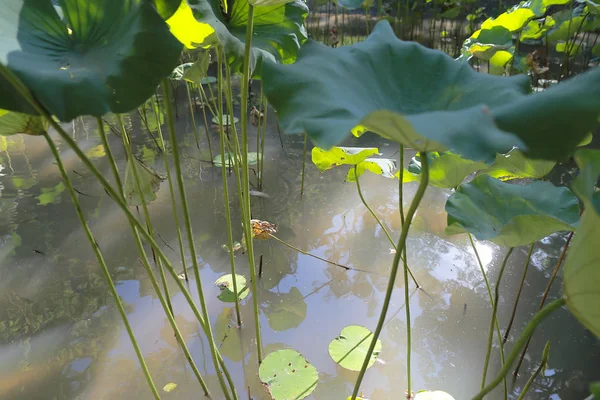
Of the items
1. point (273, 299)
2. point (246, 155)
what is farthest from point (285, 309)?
point (246, 155)

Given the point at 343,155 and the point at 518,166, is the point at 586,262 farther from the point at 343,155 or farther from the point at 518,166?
the point at 343,155

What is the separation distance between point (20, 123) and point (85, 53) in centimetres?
20

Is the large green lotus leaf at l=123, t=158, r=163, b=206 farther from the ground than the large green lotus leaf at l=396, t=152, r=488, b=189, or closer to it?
closer to it

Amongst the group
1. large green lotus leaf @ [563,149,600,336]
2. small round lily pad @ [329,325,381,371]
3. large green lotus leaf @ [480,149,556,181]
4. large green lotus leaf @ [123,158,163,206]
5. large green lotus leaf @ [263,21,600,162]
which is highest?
large green lotus leaf @ [263,21,600,162]

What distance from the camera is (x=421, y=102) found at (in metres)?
0.59

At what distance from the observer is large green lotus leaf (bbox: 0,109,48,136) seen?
0.67m

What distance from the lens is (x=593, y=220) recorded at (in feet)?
1.35

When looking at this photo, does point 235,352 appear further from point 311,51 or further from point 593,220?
point 593,220

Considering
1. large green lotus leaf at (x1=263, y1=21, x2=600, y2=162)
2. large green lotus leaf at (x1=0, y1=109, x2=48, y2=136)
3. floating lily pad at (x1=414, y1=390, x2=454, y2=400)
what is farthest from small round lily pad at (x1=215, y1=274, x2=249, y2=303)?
large green lotus leaf at (x1=263, y1=21, x2=600, y2=162)

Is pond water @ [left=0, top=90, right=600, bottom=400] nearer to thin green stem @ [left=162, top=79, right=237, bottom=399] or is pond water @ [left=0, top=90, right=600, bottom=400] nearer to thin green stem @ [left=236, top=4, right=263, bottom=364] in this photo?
thin green stem @ [left=236, top=4, right=263, bottom=364]

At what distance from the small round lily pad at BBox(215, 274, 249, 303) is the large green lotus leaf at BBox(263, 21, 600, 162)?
85cm

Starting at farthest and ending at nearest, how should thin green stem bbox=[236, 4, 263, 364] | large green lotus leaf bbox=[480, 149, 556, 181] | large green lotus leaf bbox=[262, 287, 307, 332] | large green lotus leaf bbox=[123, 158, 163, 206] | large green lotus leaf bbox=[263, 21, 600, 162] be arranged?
large green lotus leaf bbox=[262, 287, 307, 332] < large green lotus leaf bbox=[123, 158, 163, 206] < large green lotus leaf bbox=[480, 149, 556, 181] < thin green stem bbox=[236, 4, 263, 364] < large green lotus leaf bbox=[263, 21, 600, 162]

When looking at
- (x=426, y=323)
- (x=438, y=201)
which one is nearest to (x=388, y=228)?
(x=438, y=201)

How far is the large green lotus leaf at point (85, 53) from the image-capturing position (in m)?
0.50
